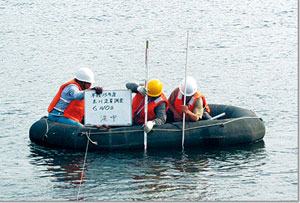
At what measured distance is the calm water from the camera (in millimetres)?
10656

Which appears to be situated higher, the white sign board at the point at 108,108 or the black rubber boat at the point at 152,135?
the white sign board at the point at 108,108

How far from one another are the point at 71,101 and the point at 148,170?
2214mm

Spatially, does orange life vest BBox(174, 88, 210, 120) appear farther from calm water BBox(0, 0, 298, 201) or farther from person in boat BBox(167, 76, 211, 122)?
calm water BBox(0, 0, 298, 201)

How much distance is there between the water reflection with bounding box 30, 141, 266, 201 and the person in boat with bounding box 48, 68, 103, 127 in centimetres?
66

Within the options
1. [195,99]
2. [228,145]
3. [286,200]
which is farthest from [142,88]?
[286,200]

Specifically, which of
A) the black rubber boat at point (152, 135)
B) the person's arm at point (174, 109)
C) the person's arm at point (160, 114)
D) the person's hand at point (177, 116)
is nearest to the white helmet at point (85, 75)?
the black rubber boat at point (152, 135)

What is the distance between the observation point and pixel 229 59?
22.1 metres

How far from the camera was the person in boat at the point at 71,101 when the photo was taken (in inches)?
493

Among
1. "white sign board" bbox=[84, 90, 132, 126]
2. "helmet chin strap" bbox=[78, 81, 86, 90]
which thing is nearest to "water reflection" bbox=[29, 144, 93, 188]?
"white sign board" bbox=[84, 90, 132, 126]

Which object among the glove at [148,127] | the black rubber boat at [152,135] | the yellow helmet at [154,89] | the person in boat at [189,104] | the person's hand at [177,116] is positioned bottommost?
the black rubber boat at [152,135]

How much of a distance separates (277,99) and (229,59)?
5.23 metres

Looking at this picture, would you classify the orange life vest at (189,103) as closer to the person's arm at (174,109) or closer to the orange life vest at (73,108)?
the person's arm at (174,109)

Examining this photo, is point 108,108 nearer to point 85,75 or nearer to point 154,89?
point 85,75

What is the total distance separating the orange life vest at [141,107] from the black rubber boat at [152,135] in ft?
1.14
